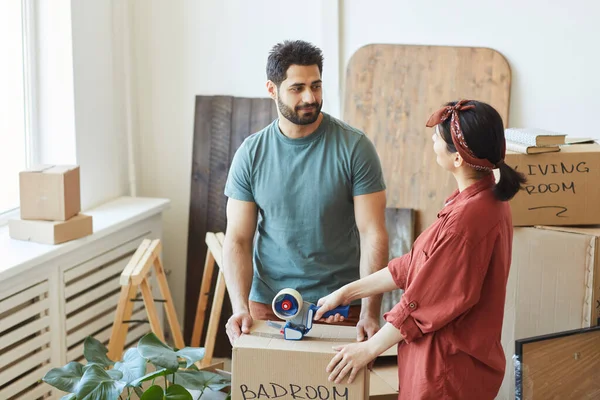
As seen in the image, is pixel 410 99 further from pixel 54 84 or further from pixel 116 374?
pixel 116 374

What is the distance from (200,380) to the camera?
2523 millimetres

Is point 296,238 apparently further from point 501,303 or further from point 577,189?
point 577,189

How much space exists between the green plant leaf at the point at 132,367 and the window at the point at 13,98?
123 cm

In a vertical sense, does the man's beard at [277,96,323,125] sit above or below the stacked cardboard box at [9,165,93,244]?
above

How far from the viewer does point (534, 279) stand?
2.74m

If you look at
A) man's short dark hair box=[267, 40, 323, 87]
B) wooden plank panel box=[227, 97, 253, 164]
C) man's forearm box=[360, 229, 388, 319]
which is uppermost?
man's short dark hair box=[267, 40, 323, 87]

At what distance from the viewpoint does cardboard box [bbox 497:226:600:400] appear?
2658 millimetres

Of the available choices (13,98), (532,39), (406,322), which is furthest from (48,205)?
(532,39)

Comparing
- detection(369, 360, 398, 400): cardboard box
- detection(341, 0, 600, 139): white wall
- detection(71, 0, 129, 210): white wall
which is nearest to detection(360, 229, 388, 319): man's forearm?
detection(369, 360, 398, 400): cardboard box

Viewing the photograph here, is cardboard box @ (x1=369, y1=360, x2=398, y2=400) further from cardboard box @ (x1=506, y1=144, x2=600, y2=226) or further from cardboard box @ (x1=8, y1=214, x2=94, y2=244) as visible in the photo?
cardboard box @ (x1=8, y1=214, x2=94, y2=244)

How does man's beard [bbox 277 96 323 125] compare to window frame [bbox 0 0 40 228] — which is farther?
window frame [bbox 0 0 40 228]

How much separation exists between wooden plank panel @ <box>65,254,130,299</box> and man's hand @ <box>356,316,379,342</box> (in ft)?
4.95

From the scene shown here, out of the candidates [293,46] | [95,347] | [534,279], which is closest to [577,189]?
[534,279]

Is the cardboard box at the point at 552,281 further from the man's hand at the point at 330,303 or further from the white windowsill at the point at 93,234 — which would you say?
the white windowsill at the point at 93,234
